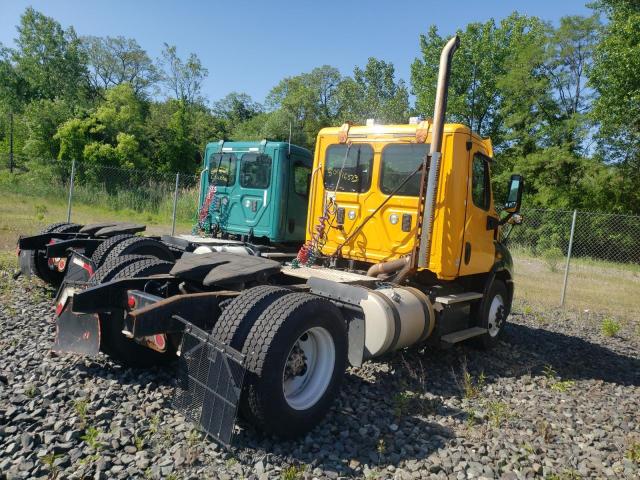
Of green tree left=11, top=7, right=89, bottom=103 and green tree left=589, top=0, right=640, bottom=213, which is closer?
green tree left=589, top=0, right=640, bottom=213

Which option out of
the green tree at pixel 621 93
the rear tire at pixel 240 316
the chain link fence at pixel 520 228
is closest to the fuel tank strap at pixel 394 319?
the rear tire at pixel 240 316

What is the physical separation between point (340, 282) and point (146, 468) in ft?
8.00

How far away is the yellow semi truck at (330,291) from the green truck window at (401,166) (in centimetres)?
1

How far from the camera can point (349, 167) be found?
631 cm

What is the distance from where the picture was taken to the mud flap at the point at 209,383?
127 inches

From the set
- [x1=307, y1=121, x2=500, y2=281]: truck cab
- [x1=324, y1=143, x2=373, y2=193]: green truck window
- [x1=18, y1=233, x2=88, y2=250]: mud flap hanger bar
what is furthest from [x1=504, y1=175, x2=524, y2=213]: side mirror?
[x1=18, y1=233, x2=88, y2=250]: mud flap hanger bar

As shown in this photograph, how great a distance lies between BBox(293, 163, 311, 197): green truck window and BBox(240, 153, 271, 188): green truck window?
1.44ft

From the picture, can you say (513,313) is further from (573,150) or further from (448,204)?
(573,150)

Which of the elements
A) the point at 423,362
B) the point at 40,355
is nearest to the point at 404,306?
the point at 423,362

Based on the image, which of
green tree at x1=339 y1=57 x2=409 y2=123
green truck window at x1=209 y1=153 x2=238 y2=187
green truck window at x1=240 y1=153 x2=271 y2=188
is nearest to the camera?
green truck window at x1=240 y1=153 x2=271 y2=188

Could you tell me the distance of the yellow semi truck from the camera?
3396 mm

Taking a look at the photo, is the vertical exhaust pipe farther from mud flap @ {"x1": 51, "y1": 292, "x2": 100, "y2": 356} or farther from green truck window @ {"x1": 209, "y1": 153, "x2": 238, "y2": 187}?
green truck window @ {"x1": 209, "y1": 153, "x2": 238, "y2": 187}

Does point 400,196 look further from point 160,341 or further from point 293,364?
point 160,341

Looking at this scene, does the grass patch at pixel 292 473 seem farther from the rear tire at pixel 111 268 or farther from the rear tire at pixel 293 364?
the rear tire at pixel 111 268
